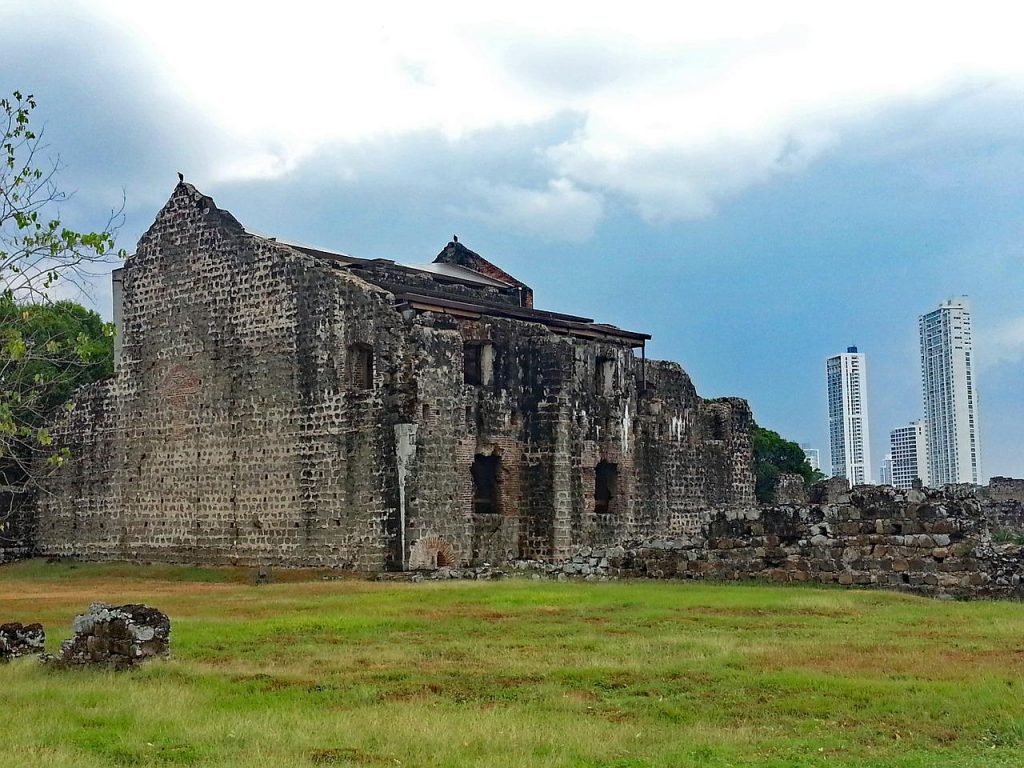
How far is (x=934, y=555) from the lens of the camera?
20.5 m

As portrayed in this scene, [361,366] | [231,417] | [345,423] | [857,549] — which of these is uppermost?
[361,366]

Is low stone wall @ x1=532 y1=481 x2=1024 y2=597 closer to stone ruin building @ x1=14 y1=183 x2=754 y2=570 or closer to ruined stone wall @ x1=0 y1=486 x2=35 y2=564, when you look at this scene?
stone ruin building @ x1=14 y1=183 x2=754 y2=570

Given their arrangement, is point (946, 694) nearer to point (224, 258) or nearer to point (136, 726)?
point (136, 726)

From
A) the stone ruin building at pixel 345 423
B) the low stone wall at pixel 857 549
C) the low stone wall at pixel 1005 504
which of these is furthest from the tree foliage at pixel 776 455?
the low stone wall at pixel 857 549

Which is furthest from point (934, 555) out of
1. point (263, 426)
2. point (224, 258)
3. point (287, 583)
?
point (224, 258)

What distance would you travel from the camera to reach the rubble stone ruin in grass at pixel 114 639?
43.6 ft

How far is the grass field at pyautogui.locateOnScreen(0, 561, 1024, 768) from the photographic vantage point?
30.6 ft

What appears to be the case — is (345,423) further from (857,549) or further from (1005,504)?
(1005,504)

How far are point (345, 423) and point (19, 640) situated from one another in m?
14.9

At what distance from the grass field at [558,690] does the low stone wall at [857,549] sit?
1.49 metres

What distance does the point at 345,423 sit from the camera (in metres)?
29.0

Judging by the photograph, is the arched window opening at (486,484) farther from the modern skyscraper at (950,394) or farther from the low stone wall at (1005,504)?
the modern skyscraper at (950,394)

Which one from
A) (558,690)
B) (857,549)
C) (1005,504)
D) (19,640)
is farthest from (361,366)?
(1005,504)

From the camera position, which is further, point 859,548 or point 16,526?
point 16,526
